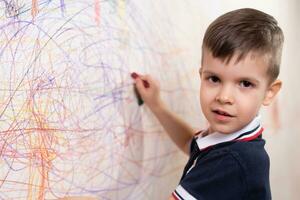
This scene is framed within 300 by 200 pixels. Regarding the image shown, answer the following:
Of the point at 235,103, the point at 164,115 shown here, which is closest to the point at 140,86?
the point at 164,115

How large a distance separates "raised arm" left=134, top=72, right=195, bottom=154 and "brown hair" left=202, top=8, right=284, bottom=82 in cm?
16

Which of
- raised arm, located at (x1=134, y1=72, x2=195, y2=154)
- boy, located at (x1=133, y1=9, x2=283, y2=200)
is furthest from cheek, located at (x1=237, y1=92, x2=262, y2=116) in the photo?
raised arm, located at (x1=134, y1=72, x2=195, y2=154)

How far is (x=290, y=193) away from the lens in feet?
5.49

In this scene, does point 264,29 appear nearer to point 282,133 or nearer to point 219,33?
point 219,33

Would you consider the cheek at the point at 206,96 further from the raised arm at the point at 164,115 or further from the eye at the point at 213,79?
the raised arm at the point at 164,115

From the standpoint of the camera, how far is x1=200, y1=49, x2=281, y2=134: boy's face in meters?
0.70

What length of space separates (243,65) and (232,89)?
0.05 m

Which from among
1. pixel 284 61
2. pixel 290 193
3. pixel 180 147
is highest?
pixel 284 61

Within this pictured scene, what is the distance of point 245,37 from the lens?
2.29ft

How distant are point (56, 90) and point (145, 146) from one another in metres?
0.29

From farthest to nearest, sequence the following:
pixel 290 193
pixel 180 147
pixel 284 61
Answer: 1. pixel 290 193
2. pixel 284 61
3. pixel 180 147

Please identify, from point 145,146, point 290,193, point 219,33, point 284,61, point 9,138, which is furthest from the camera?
point 290,193

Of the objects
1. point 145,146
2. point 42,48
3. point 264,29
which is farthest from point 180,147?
point 42,48

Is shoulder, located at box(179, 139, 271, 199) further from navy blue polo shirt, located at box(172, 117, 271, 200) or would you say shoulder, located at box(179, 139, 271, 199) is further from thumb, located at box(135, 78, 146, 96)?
thumb, located at box(135, 78, 146, 96)
